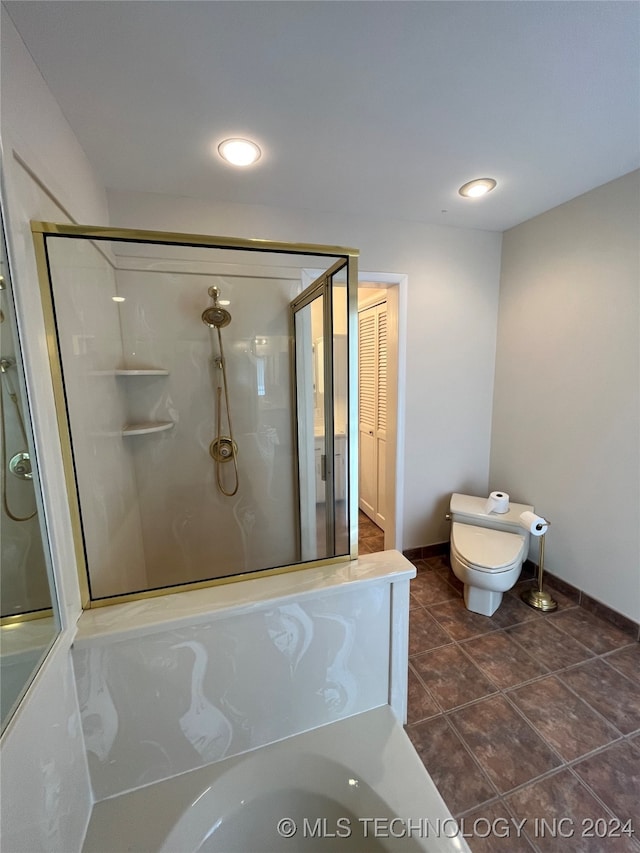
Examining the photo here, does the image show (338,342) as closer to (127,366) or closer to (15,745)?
(127,366)

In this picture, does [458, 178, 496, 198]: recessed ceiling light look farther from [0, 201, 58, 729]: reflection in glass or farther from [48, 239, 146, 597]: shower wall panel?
[0, 201, 58, 729]: reflection in glass

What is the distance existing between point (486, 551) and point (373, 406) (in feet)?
4.93

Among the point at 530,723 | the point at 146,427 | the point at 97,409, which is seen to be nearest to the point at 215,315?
the point at 146,427

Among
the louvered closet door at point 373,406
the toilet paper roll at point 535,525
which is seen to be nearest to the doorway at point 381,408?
the louvered closet door at point 373,406

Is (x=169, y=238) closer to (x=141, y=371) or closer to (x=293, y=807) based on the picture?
(x=141, y=371)

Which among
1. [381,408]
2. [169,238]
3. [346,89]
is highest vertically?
[346,89]

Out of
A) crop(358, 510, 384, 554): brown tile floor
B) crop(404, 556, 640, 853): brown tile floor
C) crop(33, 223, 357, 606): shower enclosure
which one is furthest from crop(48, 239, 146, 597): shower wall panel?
crop(358, 510, 384, 554): brown tile floor

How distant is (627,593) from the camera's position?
75.0 inches

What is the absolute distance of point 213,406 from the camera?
2.12 metres

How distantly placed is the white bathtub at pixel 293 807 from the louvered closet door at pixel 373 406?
80.0 inches

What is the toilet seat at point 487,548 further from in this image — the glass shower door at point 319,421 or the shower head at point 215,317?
the shower head at point 215,317

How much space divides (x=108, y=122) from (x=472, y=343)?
94.8 inches

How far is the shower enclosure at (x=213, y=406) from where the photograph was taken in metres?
1.46

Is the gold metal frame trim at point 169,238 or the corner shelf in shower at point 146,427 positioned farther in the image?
the corner shelf in shower at point 146,427
